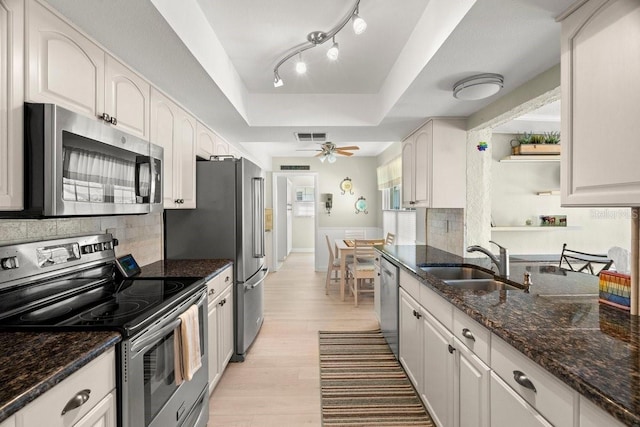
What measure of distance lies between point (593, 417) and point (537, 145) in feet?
9.42

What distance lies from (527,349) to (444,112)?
7.22ft

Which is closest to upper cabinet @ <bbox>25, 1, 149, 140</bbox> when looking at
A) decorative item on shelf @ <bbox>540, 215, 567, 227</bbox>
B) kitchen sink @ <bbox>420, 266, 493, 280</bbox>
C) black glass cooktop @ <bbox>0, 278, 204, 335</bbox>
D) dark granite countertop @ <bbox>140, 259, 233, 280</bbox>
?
black glass cooktop @ <bbox>0, 278, 204, 335</bbox>

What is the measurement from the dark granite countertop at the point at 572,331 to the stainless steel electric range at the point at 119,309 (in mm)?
1353

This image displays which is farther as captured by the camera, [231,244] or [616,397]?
[231,244]

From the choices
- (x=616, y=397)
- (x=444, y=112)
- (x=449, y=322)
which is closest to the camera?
(x=616, y=397)

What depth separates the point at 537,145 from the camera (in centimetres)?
304

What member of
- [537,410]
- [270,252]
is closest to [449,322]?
[537,410]

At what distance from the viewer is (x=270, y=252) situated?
654cm

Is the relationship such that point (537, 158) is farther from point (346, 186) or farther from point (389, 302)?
point (346, 186)

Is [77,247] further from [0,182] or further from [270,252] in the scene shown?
[270,252]

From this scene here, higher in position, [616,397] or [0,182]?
[0,182]

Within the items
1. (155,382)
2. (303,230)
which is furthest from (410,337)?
(303,230)

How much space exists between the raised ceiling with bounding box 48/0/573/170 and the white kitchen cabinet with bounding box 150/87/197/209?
4.6 inches

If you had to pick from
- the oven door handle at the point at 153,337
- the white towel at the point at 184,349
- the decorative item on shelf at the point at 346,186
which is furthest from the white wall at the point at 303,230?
the oven door handle at the point at 153,337
